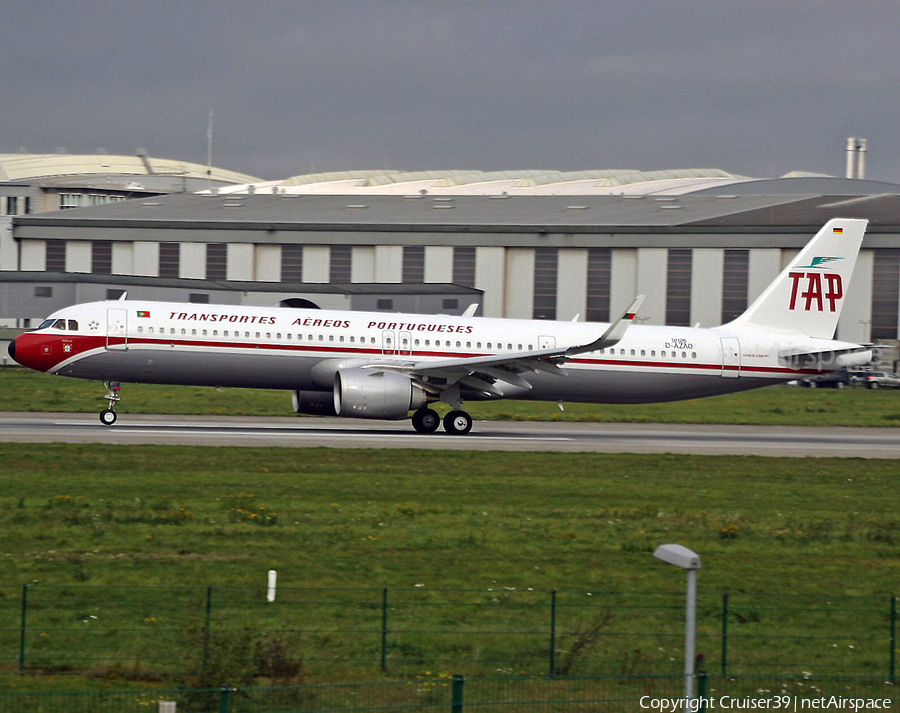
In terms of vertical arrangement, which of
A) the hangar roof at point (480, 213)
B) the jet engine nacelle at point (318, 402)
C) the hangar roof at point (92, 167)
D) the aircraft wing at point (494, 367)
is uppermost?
the hangar roof at point (92, 167)

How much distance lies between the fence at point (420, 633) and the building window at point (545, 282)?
56569 millimetres

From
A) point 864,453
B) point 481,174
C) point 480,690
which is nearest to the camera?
point 480,690

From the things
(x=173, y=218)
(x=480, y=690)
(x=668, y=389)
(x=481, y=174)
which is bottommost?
(x=480, y=690)

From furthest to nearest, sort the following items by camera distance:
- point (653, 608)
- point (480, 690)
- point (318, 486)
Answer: point (318, 486), point (653, 608), point (480, 690)

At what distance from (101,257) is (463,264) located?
2497 centimetres

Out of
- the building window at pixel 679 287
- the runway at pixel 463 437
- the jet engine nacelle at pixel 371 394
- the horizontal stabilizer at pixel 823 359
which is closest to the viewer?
the runway at pixel 463 437

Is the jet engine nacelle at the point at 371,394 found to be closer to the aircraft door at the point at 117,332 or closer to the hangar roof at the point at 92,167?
the aircraft door at the point at 117,332

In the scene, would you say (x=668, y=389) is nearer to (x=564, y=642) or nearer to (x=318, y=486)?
(x=318, y=486)

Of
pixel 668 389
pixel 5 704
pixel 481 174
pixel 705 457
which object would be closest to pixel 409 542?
pixel 5 704

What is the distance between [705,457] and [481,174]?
87936 mm

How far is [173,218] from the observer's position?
76.4 m

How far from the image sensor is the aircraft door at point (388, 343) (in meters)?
35.0

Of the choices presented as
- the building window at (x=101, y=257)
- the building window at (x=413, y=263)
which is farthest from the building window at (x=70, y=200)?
the building window at (x=413, y=263)

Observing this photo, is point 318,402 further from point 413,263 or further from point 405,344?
point 413,263
